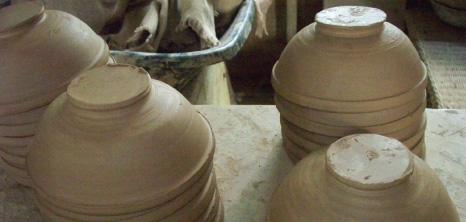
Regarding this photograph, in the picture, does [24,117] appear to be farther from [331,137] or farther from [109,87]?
[331,137]

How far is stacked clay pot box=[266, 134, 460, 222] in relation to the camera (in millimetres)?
1032

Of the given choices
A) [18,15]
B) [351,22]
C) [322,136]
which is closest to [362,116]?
[322,136]

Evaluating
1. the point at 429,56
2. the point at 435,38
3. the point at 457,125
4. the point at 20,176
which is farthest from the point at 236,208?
the point at 435,38

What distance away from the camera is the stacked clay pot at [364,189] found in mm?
1032

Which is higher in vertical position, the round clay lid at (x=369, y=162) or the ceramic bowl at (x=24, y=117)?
the round clay lid at (x=369, y=162)

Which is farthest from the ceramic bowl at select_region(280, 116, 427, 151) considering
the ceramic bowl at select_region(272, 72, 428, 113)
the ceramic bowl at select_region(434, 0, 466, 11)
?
the ceramic bowl at select_region(434, 0, 466, 11)

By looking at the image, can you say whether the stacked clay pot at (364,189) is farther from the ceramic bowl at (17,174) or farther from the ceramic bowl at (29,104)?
the ceramic bowl at (17,174)

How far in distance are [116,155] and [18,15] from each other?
681 millimetres

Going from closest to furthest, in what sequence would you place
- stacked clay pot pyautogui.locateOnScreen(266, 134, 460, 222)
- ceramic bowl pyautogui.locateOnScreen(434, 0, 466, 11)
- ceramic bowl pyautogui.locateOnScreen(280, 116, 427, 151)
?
stacked clay pot pyautogui.locateOnScreen(266, 134, 460, 222) < ceramic bowl pyautogui.locateOnScreen(280, 116, 427, 151) < ceramic bowl pyautogui.locateOnScreen(434, 0, 466, 11)

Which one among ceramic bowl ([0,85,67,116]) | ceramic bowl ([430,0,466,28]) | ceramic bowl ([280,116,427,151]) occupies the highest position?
ceramic bowl ([0,85,67,116])

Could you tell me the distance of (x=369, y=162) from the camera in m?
1.09

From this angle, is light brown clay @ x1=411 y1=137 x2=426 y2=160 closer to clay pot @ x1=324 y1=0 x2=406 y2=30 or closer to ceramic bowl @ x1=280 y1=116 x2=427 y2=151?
ceramic bowl @ x1=280 y1=116 x2=427 y2=151

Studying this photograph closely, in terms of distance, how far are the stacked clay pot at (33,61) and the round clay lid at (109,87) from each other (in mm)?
238

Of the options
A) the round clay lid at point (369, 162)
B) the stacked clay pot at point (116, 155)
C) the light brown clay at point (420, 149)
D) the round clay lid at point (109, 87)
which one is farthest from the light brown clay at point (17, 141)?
the light brown clay at point (420, 149)
